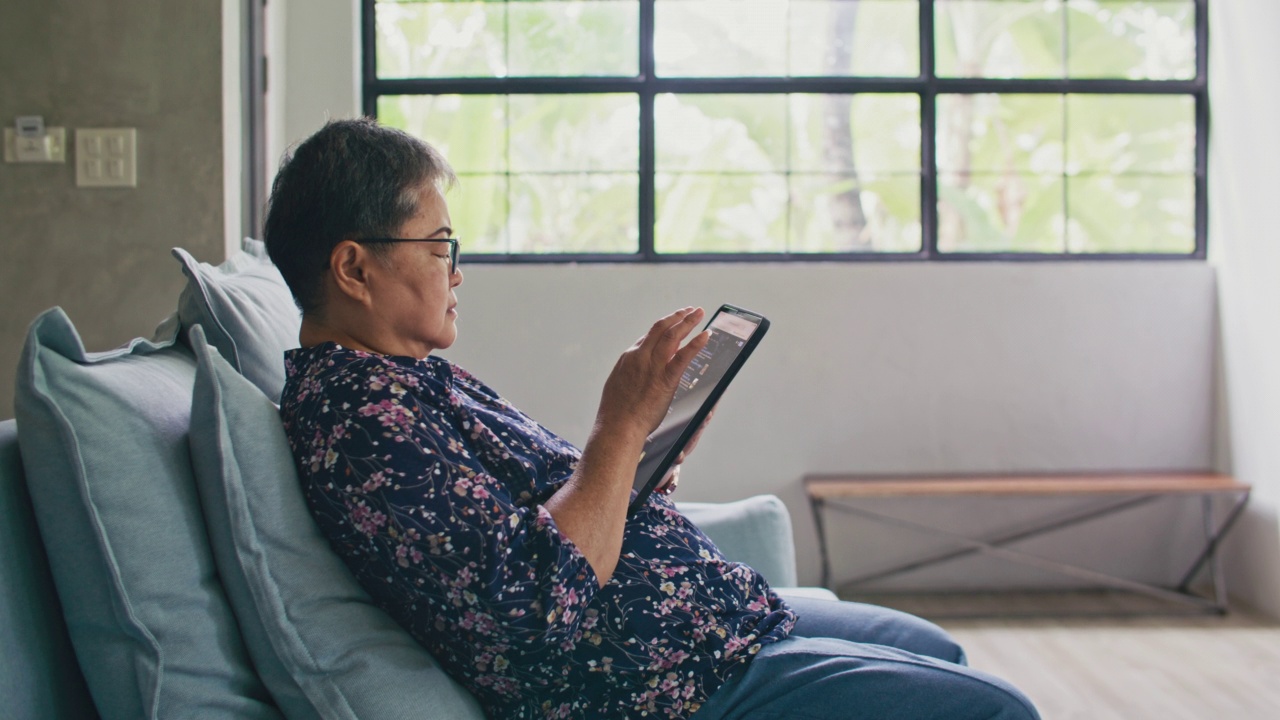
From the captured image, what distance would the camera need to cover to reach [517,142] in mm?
3391

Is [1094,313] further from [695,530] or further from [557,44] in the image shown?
[695,530]

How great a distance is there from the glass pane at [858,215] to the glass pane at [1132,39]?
70 cm

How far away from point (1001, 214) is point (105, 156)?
267 cm

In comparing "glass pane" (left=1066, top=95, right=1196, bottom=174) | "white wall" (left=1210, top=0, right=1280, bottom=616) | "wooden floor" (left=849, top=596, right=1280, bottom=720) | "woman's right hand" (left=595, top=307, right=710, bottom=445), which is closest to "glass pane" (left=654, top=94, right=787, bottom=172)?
"glass pane" (left=1066, top=95, right=1196, bottom=174)

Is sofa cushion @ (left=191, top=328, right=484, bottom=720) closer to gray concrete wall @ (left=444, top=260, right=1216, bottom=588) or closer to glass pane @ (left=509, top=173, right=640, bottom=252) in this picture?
gray concrete wall @ (left=444, top=260, right=1216, bottom=588)

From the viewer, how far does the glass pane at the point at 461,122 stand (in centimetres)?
338

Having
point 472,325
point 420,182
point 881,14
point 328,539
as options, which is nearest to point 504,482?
point 328,539

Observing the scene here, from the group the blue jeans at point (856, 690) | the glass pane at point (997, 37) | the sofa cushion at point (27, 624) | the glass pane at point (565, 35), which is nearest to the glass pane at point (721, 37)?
the glass pane at point (565, 35)

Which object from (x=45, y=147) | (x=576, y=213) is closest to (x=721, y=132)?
(x=576, y=213)

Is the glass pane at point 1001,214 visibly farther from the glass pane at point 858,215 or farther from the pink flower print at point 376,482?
the pink flower print at point 376,482

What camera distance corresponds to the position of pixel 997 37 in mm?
3389

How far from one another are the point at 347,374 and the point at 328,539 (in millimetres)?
173

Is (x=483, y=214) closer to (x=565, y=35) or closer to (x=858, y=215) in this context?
(x=565, y=35)

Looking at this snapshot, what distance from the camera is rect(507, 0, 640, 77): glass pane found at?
3369 millimetres
